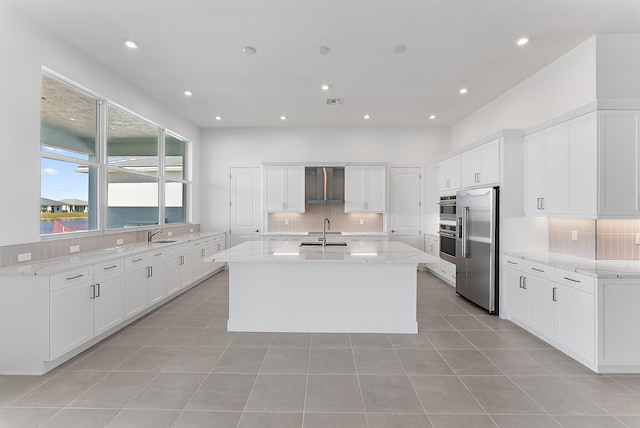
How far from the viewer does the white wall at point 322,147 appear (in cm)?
689

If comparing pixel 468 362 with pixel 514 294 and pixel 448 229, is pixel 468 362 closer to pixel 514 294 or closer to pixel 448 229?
pixel 514 294

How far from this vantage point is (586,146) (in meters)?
3.03

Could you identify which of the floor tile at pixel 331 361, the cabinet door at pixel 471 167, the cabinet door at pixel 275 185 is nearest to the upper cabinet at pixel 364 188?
the cabinet door at pixel 275 185

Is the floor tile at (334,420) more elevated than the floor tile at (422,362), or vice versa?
the floor tile at (422,362)

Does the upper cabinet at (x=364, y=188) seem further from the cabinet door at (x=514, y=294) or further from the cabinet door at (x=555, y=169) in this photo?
the cabinet door at (x=555, y=169)

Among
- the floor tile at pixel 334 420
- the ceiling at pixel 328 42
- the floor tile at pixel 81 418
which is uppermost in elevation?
the ceiling at pixel 328 42

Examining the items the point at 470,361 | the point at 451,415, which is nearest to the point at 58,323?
the point at 451,415

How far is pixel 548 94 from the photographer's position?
3.89 metres

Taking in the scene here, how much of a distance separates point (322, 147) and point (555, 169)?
4.45 meters

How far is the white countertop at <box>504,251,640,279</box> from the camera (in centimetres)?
266

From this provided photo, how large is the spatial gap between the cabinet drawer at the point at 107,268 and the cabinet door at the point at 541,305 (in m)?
4.66

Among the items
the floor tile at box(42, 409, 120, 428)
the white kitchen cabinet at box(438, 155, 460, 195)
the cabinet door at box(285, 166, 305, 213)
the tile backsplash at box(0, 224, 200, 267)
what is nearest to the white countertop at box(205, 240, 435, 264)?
the floor tile at box(42, 409, 120, 428)

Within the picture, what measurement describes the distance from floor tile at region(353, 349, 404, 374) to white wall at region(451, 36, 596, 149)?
3.40 metres

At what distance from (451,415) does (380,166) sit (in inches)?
203
